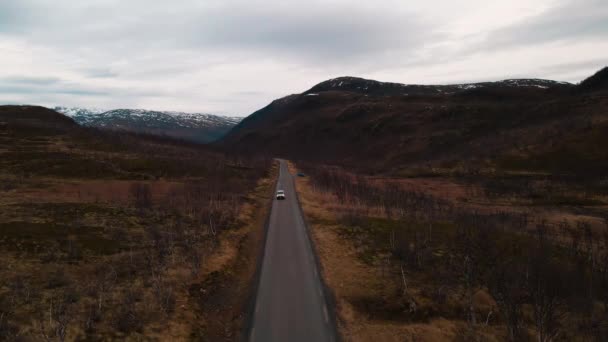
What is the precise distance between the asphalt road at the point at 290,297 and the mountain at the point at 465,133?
192 feet

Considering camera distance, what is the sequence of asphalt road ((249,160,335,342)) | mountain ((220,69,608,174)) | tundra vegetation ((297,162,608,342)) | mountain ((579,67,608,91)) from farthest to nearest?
mountain ((579,67,608,91))
mountain ((220,69,608,174))
asphalt road ((249,160,335,342))
tundra vegetation ((297,162,608,342))

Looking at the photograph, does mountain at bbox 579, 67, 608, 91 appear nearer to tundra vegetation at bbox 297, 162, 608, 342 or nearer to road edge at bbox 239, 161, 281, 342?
tundra vegetation at bbox 297, 162, 608, 342

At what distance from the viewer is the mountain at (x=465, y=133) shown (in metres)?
65.9

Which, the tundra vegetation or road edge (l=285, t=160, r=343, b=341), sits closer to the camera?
the tundra vegetation

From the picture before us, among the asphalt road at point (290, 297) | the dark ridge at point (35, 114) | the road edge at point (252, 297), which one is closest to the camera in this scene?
the asphalt road at point (290, 297)

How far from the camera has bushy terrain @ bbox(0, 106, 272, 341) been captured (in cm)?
1379

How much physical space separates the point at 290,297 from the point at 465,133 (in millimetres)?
109624

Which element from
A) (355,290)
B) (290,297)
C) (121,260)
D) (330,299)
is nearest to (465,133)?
(355,290)

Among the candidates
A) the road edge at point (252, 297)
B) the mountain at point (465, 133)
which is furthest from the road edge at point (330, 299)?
the mountain at point (465, 133)

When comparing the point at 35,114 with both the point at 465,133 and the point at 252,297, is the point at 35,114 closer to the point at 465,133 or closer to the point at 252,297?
the point at 252,297

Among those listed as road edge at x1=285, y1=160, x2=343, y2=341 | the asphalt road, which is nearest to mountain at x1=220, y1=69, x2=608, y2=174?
road edge at x1=285, y1=160, x2=343, y2=341

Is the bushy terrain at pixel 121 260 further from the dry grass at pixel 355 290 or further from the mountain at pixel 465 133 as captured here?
the mountain at pixel 465 133

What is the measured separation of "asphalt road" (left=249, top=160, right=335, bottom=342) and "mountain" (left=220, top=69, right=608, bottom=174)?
58661 millimetres

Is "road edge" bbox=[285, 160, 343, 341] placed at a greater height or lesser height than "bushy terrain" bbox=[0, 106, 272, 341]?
lesser
